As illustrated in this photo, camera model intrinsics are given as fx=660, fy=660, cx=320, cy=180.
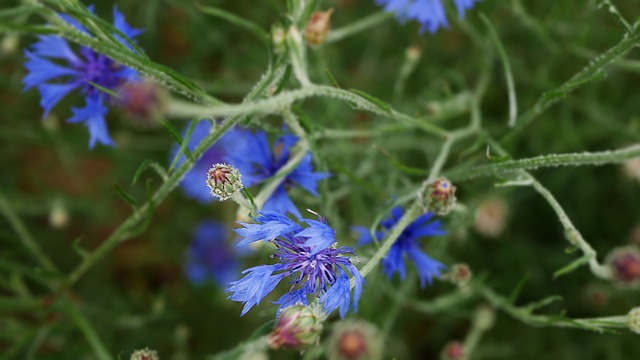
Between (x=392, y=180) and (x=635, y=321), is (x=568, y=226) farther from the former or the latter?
(x=392, y=180)

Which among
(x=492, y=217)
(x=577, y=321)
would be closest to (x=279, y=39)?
(x=577, y=321)

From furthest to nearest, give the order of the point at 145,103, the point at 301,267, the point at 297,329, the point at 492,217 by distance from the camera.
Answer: the point at 492,217 → the point at 301,267 → the point at 297,329 → the point at 145,103

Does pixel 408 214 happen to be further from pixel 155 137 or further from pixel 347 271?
pixel 155 137

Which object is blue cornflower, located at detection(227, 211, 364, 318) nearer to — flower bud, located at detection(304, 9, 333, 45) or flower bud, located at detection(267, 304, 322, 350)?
flower bud, located at detection(267, 304, 322, 350)

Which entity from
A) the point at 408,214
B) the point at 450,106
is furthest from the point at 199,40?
the point at 408,214

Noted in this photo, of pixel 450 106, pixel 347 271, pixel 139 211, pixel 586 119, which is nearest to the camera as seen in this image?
pixel 347 271

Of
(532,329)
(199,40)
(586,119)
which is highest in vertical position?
(199,40)

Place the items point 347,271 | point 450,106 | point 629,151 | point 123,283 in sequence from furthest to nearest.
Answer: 1. point 123,283
2. point 450,106
3. point 629,151
4. point 347,271
